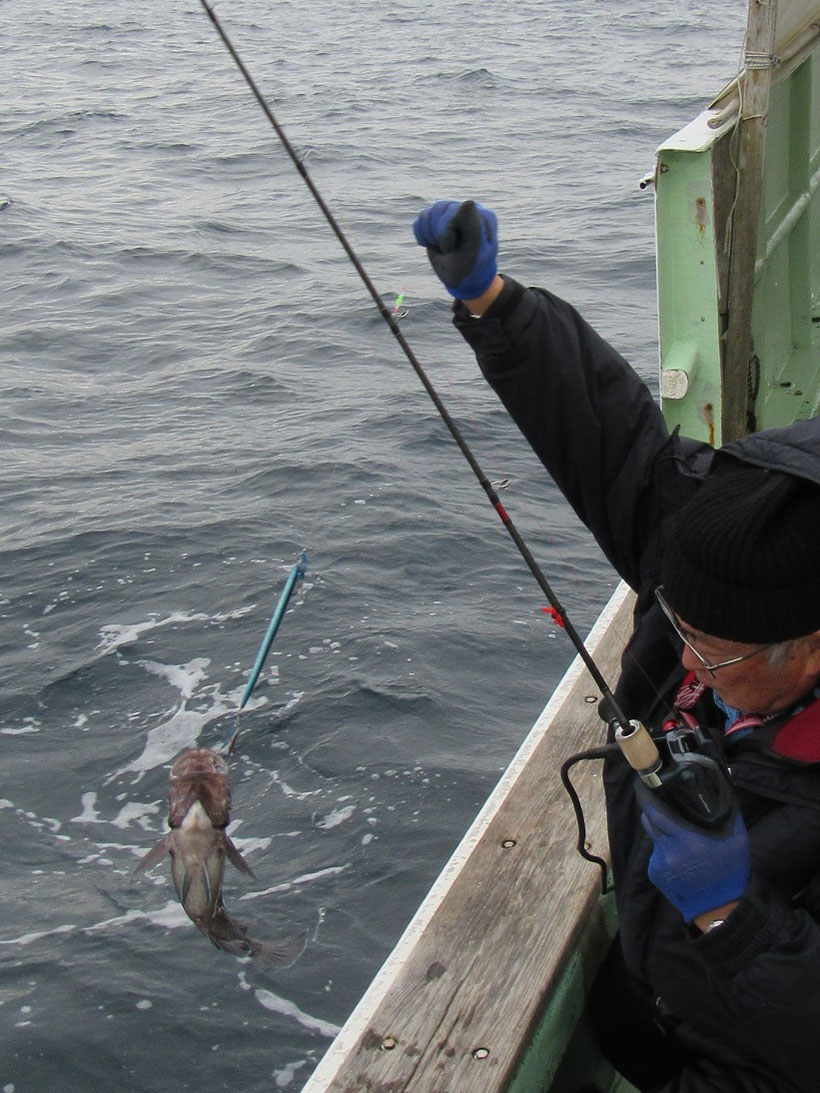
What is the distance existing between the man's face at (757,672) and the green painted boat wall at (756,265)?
2.25 m

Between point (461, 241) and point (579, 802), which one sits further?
point (579, 802)

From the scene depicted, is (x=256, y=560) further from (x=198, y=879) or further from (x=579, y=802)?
(x=579, y=802)

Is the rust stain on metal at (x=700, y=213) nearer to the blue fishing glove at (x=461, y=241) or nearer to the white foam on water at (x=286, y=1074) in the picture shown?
the blue fishing glove at (x=461, y=241)

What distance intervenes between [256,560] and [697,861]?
5.91 meters

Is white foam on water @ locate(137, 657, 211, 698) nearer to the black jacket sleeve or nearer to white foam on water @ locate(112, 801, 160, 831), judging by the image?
white foam on water @ locate(112, 801, 160, 831)

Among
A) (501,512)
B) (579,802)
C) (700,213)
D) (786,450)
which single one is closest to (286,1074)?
(579,802)

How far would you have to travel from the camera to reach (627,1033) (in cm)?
262

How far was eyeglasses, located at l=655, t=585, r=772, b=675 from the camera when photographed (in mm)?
2063

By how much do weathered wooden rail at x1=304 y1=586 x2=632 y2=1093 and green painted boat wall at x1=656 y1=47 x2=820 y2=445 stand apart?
166cm

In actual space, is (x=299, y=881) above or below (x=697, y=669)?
below

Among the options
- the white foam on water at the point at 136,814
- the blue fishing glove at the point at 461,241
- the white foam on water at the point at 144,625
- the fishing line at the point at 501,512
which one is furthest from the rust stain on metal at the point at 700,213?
the white foam on water at the point at 144,625

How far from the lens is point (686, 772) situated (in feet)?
6.30

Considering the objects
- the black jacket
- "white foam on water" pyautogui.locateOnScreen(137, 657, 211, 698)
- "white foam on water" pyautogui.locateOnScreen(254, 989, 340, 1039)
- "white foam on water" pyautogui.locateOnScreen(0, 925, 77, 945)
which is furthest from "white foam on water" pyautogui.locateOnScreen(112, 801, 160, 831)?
the black jacket

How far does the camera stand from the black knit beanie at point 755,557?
199 centimetres
